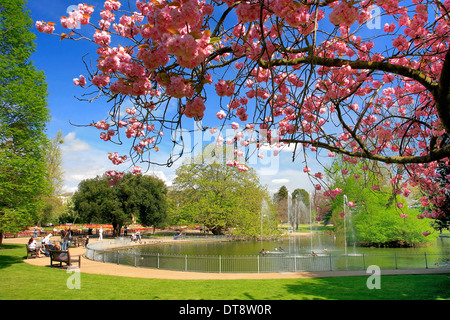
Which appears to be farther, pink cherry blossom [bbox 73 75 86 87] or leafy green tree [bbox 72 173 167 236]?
leafy green tree [bbox 72 173 167 236]

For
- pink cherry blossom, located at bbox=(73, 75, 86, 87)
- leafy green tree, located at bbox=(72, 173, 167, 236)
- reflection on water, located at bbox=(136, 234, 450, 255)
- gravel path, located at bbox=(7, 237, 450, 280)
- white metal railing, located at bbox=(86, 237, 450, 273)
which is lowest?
reflection on water, located at bbox=(136, 234, 450, 255)

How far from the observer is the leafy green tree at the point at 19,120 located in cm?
1190

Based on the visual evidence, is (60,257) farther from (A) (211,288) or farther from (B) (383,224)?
(B) (383,224)

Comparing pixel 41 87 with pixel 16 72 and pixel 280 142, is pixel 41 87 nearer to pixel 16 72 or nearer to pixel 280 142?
pixel 16 72

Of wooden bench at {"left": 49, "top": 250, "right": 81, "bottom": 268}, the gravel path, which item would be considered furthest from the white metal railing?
wooden bench at {"left": 49, "top": 250, "right": 81, "bottom": 268}

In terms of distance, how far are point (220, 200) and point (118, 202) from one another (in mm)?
11532

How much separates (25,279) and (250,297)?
6.74 meters

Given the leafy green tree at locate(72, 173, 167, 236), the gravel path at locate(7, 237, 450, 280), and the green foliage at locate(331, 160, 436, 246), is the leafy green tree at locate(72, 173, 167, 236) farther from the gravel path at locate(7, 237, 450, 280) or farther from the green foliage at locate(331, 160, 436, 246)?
the green foliage at locate(331, 160, 436, 246)

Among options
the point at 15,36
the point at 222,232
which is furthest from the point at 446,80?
the point at 222,232

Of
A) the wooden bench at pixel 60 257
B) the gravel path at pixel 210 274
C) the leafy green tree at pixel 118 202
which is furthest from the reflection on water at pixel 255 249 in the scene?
the leafy green tree at pixel 118 202

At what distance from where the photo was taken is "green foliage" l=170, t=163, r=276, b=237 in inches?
1203

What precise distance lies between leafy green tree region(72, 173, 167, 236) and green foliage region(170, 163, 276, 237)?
2.84 m

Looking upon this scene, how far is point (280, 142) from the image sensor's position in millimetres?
5215

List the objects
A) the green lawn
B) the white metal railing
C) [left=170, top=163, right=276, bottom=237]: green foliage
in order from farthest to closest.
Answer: [left=170, top=163, right=276, bottom=237]: green foliage, the white metal railing, the green lawn
